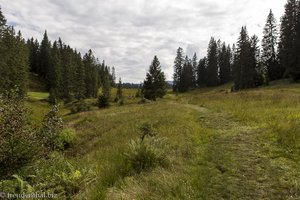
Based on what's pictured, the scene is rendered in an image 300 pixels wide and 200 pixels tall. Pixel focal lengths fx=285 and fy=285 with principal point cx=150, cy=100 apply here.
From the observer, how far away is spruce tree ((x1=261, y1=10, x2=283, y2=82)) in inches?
2347

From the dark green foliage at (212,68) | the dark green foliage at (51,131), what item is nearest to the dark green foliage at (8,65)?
the dark green foliage at (51,131)

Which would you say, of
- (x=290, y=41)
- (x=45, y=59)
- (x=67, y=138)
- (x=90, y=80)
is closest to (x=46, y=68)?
(x=45, y=59)

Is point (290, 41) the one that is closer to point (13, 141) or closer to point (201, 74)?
point (201, 74)

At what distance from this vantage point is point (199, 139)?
441 inches

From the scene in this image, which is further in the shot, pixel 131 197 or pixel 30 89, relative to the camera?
pixel 30 89

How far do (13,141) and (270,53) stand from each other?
64.4 m

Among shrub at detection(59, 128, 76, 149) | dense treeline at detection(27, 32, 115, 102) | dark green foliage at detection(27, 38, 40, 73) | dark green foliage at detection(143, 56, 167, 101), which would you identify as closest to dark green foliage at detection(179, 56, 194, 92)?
dense treeline at detection(27, 32, 115, 102)

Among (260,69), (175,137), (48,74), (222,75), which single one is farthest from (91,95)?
(175,137)

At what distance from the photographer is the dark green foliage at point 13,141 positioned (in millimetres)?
7379

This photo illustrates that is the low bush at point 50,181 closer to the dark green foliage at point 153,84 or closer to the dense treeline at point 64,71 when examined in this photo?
the dark green foliage at point 153,84

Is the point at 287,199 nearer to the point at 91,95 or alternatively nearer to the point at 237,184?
the point at 237,184

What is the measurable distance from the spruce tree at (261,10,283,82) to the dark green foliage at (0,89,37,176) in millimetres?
58562

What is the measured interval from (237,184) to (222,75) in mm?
95485

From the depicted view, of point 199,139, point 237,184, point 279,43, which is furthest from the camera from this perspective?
point 279,43
